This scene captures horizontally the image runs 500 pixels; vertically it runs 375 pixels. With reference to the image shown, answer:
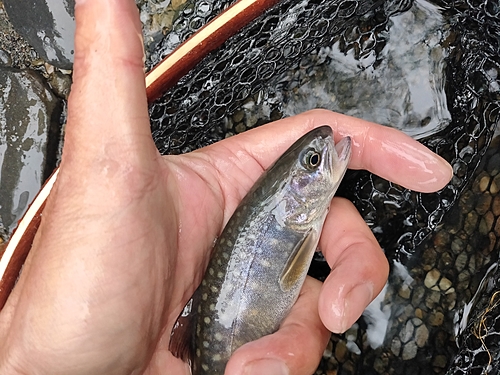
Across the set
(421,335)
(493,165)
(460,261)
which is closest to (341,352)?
(421,335)

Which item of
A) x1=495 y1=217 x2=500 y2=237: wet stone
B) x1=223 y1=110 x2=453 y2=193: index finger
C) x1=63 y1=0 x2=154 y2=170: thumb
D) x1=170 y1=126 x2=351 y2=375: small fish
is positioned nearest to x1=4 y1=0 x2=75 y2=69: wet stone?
x1=223 y1=110 x2=453 y2=193: index finger

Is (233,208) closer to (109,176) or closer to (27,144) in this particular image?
(109,176)

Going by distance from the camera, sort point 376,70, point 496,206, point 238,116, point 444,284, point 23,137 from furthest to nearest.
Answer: point 23,137, point 238,116, point 376,70, point 444,284, point 496,206

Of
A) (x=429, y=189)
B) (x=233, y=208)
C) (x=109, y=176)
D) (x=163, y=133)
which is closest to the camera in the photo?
(x=109, y=176)

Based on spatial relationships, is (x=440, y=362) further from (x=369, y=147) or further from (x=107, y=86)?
(x=107, y=86)

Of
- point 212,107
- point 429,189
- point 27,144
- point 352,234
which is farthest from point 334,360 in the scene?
point 27,144

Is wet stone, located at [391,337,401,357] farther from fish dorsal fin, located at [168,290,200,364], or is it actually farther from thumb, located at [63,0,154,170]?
thumb, located at [63,0,154,170]

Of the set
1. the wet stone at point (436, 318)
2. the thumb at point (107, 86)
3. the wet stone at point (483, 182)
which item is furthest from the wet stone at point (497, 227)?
the thumb at point (107, 86)
